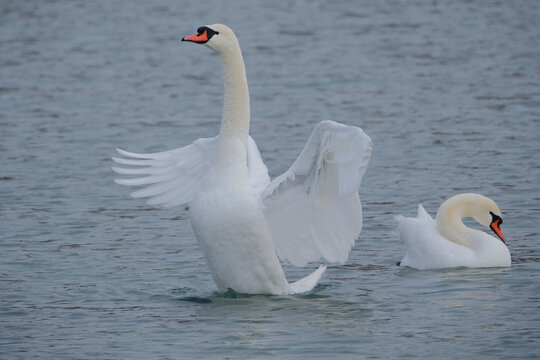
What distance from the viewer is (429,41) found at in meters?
22.5

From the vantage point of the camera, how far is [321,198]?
337 inches

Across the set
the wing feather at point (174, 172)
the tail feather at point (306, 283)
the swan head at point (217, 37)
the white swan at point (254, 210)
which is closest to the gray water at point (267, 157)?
the tail feather at point (306, 283)

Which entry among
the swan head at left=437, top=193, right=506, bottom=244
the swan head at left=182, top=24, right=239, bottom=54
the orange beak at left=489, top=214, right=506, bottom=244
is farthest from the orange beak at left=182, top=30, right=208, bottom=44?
the orange beak at left=489, top=214, right=506, bottom=244

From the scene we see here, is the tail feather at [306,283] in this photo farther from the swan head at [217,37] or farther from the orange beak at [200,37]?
the orange beak at [200,37]

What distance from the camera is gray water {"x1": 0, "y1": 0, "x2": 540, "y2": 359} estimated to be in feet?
27.6

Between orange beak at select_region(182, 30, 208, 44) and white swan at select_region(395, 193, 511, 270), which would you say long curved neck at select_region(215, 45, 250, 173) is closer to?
orange beak at select_region(182, 30, 208, 44)

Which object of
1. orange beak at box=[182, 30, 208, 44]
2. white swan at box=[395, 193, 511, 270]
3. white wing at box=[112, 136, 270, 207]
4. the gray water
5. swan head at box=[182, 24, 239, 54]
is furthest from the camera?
white swan at box=[395, 193, 511, 270]

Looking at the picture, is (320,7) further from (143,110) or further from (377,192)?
(377,192)

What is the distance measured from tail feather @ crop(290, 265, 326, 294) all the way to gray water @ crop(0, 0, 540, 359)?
14cm

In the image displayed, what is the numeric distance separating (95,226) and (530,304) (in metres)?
5.14

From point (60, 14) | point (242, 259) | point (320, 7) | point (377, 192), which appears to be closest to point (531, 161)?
point (377, 192)

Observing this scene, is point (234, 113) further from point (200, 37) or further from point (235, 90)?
point (200, 37)

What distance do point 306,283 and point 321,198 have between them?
114 cm

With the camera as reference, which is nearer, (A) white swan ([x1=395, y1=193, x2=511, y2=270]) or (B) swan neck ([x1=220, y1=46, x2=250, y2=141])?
(B) swan neck ([x1=220, y1=46, x2=250, y2=141])
